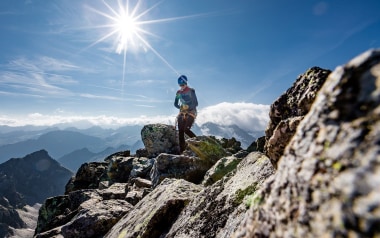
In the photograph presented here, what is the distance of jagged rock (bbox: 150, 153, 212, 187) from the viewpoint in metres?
14.9

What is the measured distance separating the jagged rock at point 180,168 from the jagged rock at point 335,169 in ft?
40.6

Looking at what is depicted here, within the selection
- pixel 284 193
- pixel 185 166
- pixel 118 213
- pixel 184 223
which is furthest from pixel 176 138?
pixel 284 193

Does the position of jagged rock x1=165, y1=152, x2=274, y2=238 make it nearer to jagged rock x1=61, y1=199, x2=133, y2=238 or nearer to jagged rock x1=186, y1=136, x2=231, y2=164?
jagged rock x1=61, y1=199, x2=133, y2=238

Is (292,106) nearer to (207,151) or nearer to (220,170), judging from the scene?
(220,170)

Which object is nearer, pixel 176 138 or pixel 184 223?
pixel 184 223

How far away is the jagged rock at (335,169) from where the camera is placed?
Result: 5.50 feet

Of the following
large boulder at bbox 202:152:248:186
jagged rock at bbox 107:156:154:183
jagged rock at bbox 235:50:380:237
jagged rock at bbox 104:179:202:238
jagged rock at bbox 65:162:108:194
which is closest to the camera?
jagged rock at bbox 235:50:380:237

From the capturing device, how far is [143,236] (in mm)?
7238

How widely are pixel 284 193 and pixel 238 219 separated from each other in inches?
128

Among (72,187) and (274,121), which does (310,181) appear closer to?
(274,121)

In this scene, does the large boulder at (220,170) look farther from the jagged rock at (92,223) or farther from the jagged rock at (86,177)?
the jagged rock at (86,177)

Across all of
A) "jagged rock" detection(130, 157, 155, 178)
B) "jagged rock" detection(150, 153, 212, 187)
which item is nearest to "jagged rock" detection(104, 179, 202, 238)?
"jagged rock" detection(150, 153, 212, 187)

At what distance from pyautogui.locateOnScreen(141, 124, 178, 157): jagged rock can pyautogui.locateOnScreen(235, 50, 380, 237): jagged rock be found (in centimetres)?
2704

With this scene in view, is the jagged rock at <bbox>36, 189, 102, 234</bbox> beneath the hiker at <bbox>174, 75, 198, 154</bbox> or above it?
beneath
